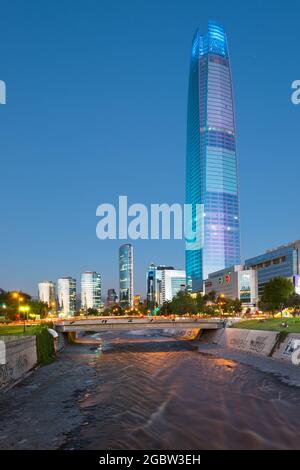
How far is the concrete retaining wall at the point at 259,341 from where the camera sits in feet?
230

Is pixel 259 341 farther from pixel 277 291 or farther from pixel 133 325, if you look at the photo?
pixel 277 291

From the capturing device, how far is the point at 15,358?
55938mm

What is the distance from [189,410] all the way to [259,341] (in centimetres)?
4896

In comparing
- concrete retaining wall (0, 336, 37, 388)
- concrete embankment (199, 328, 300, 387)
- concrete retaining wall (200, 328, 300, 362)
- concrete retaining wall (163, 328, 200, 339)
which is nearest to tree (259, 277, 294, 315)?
concrete retaining wall (163, 328, 200, 339)

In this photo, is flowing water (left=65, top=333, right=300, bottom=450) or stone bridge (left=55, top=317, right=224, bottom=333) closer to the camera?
flowing water (left=65, top=333, right=300, bottom=450)

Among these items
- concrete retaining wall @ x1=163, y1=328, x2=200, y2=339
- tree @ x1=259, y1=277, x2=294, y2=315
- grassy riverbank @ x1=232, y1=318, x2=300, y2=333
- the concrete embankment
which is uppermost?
tree @ x1=259, y1=277, x2=294, y2=315

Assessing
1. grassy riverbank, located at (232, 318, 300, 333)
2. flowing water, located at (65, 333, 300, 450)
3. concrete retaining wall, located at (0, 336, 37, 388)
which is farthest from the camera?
grassy riverbank, located at (232, 318, 300, 333)

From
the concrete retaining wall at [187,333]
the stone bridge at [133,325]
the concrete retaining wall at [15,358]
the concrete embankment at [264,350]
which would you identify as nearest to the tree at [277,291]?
the concrete retaining wall at [187,333]

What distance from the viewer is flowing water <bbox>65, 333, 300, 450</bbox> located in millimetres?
29078

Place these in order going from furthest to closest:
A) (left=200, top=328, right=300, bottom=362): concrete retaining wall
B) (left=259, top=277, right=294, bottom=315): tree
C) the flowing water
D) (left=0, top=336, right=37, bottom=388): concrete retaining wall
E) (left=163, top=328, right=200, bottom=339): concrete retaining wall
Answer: (left=259, top=277, right=294, bottom=315): tree, (left=163, top=328, right=200, bottom=339): concrete retaining wall, (left=200, top=328, right=300, bottom=362): concrete retaining wall, (left=0, top=336, right=37, bottom=388): concrete retaining wall, the flowing water

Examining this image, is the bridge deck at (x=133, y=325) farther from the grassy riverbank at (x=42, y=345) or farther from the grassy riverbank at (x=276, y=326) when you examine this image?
the grassy riverbank at (x=42, y=345)

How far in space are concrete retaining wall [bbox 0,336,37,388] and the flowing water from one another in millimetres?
9460

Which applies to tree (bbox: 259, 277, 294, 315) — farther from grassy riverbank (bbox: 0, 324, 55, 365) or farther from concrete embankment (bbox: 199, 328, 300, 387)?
grassy riverbank (bbox: 0, 324, 55, 365)
